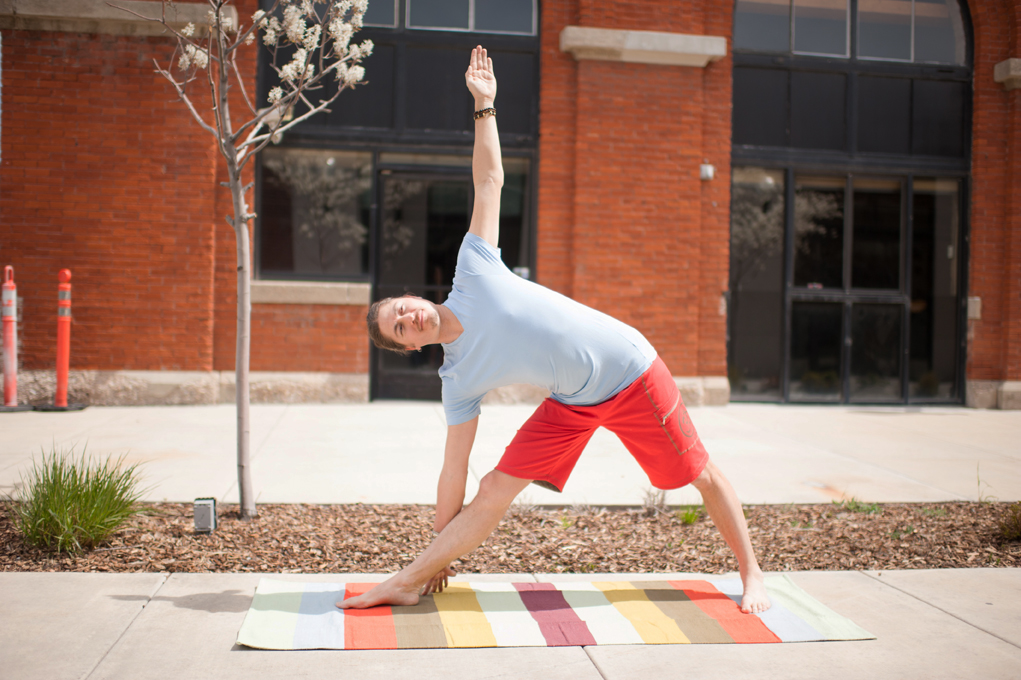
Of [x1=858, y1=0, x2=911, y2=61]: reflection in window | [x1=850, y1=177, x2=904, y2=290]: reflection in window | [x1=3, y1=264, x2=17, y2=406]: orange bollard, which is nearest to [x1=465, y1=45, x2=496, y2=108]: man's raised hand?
[x1=3, y1=264, x2=17, y2=406]: orange bollard

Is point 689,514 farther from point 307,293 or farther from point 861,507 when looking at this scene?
point 307,293

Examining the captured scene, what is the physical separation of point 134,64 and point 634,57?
228 inches

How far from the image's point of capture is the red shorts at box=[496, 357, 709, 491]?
306 centimetres

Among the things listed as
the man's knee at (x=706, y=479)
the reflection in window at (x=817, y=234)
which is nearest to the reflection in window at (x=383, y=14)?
the reflection in window at (x=817, y=234)

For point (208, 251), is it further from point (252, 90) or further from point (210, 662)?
point (210, 662)

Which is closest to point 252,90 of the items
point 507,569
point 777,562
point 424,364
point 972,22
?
point 424,364

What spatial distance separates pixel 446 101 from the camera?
30.9 feet

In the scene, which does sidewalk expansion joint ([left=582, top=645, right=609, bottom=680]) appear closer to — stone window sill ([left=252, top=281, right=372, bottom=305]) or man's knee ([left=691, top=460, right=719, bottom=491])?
man's knee ([left=691, top=460, right=719, bottom=491])

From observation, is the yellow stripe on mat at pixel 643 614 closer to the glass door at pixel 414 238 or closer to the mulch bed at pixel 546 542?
the mulch bed at pixel 546 542

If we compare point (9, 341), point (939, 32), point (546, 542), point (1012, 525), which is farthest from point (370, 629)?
point (939, 32)

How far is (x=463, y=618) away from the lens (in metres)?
3.08

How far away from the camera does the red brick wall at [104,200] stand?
857 centimetres

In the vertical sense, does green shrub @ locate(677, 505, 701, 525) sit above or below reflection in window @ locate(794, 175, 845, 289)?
below

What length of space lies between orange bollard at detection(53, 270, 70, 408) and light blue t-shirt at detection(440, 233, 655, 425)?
6725 millimetres
